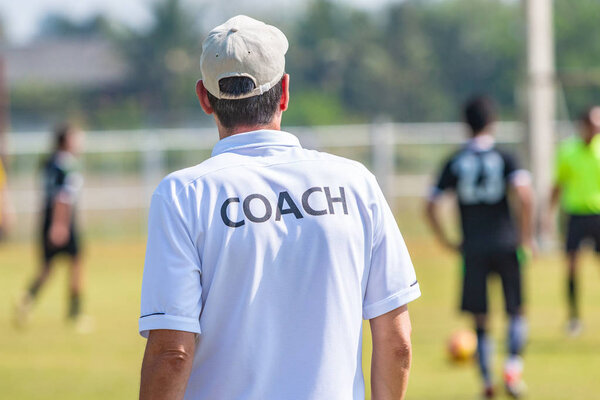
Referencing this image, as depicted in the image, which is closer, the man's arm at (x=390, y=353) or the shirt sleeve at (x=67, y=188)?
the man's arm at (x=390, y=353)

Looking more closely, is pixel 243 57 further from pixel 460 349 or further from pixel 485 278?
pixel 460 349

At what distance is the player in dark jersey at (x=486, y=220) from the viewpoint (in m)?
7.67

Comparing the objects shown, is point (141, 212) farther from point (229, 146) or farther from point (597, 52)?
point (597, 52)

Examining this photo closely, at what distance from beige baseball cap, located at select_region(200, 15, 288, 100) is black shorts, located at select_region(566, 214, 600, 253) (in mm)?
8673

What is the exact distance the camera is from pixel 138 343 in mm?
10445

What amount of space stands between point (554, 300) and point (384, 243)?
11.0 m

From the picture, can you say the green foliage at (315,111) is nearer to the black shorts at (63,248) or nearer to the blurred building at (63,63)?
the blurred building at (63,63)

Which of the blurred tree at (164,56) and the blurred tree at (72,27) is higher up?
the blurred tree at (72,27)

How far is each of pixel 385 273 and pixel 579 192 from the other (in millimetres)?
8764

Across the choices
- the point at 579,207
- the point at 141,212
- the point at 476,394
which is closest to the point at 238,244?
the point at 476,394

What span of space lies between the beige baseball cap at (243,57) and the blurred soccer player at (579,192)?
8449 mm

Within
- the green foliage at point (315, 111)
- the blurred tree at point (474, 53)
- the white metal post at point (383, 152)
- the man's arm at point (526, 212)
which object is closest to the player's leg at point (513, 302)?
the man's arm at point (526, 212)

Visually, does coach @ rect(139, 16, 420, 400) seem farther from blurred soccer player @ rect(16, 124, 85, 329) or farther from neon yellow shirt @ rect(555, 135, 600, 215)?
blurred soccer player @ rect(16, 124, 85, 329)

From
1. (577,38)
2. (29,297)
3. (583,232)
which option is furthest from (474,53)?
(29,297)
